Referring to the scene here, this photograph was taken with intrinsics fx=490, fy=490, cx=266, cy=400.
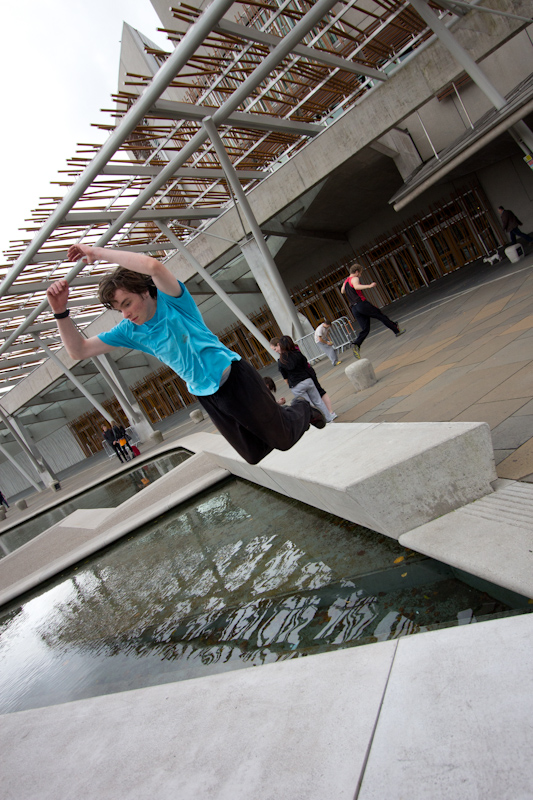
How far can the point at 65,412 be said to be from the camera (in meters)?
40.7

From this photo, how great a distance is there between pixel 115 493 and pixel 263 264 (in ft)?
26.9

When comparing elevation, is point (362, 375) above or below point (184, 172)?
below

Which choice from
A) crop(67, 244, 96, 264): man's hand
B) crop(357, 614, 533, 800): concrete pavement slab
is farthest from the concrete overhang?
crop(357, 614, 533, 800): concrete pavement slab

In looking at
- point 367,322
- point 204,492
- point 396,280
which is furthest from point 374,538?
point 396,280

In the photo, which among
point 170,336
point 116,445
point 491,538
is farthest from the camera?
point 116,445

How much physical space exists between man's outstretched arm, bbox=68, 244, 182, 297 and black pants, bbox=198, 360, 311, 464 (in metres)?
0.64

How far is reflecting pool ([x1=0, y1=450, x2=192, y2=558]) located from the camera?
423 inches

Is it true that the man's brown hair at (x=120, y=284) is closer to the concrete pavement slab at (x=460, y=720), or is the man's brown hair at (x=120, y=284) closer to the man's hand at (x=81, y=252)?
the man's hand at (x=81, y=252)

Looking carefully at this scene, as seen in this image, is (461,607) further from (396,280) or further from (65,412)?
(65,412)

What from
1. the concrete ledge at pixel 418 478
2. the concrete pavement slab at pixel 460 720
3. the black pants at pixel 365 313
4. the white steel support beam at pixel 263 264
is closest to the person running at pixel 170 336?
the concrete ledge at pixel 418 478

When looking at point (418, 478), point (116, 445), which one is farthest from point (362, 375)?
point (116, 445)

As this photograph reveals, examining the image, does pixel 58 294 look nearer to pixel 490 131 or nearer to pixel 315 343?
pixel 490 131

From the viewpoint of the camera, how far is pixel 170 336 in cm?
297

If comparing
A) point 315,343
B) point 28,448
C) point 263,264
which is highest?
point 263,264
